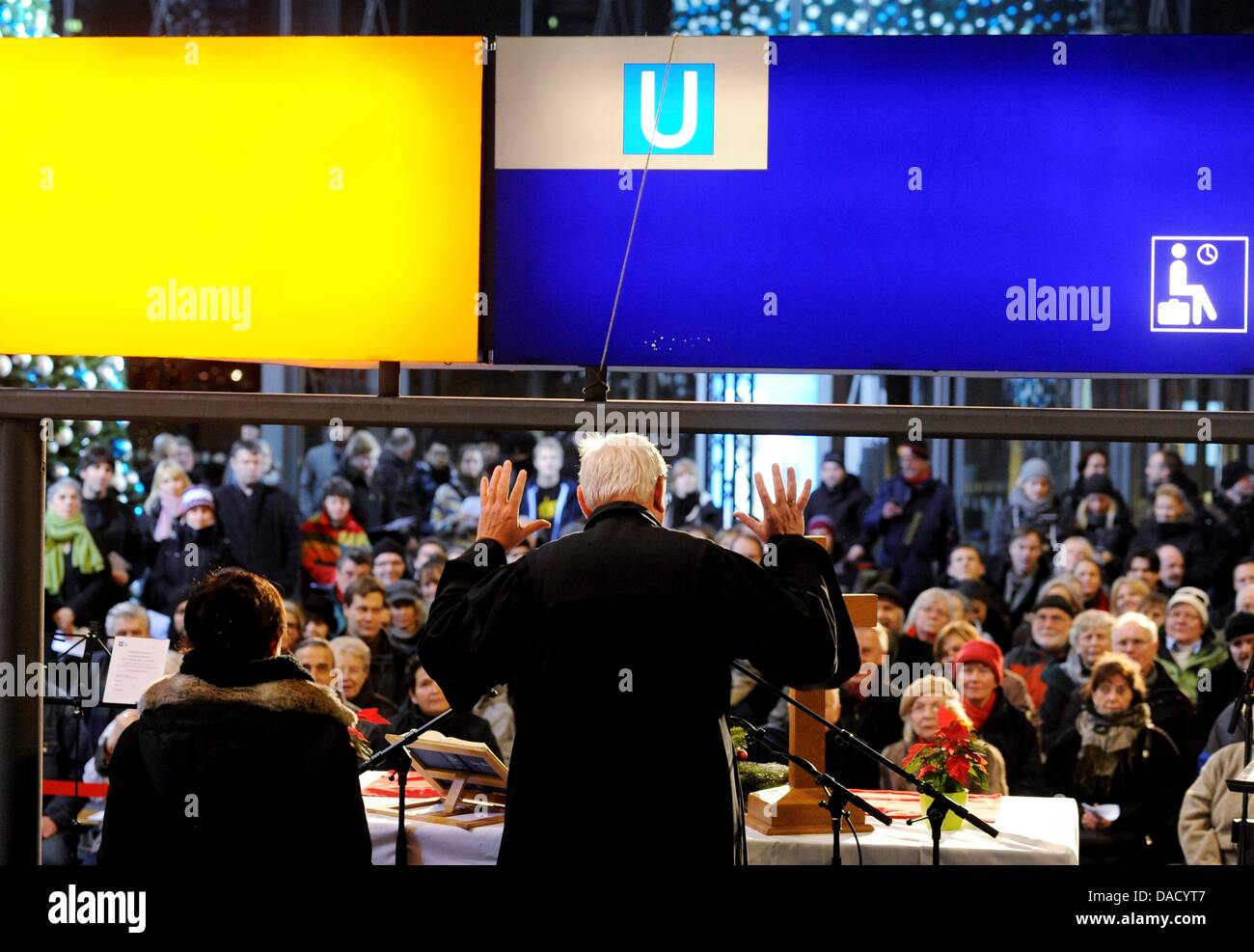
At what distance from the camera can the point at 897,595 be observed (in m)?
6.52

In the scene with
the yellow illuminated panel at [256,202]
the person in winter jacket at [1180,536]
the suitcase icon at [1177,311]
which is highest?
the yellow illuminated panel at [256,202]

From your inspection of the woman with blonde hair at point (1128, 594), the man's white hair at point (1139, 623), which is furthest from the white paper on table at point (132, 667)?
the woman with blonde hair at point (1128, 594)

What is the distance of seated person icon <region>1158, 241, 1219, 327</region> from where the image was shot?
3.04 m

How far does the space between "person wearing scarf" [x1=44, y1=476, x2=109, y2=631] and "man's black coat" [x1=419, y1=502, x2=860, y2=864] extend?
4.74 metres

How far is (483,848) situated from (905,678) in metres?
2.59

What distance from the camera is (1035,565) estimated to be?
724cm

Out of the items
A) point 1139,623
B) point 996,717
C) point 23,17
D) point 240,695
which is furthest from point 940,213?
point 23,17

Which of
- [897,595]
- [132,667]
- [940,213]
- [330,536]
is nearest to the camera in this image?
[940,213]

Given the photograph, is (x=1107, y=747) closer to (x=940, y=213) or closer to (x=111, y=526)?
(x=940, y=213)

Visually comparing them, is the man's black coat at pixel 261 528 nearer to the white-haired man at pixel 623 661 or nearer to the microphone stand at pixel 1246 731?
the white-haired man at pixel 623 661

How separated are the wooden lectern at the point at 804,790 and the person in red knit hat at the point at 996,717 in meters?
1.88

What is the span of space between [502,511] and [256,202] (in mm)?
859

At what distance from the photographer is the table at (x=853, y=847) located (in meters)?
3.54
